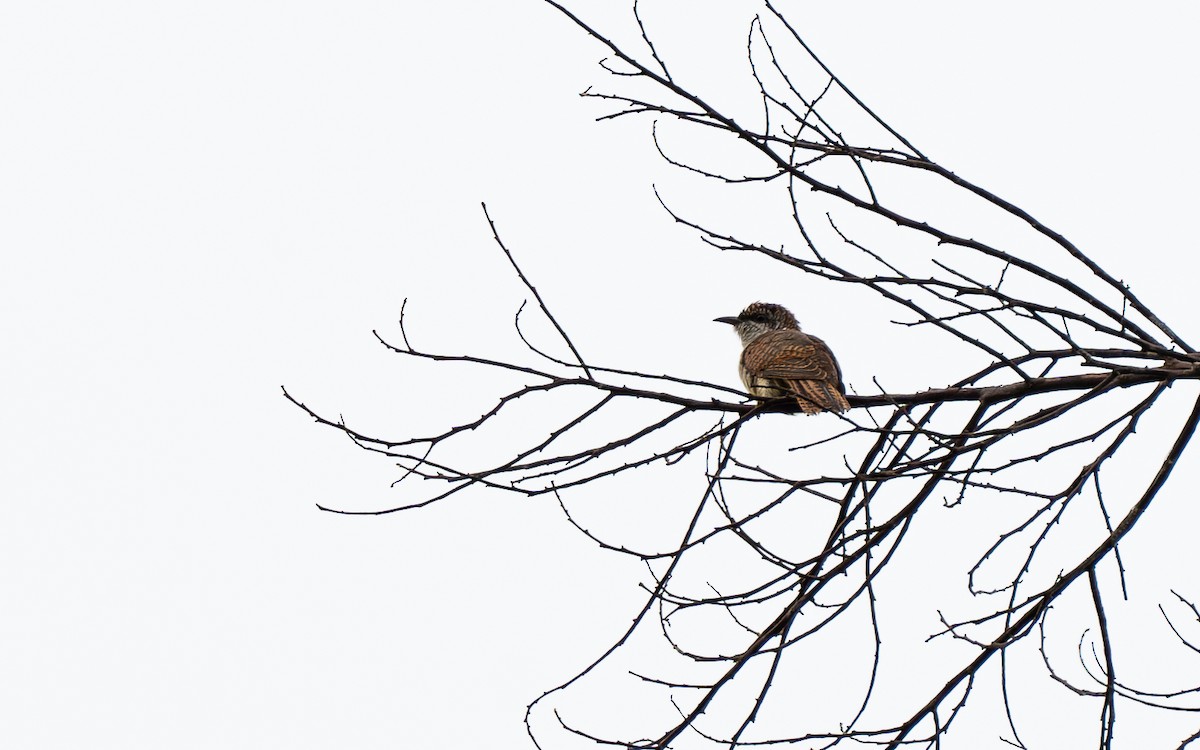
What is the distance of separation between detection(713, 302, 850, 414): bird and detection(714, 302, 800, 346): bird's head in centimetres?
Answer: 1

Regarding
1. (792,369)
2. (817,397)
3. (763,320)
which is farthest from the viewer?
(763,320)

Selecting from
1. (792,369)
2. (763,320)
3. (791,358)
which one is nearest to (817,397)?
(792,369)

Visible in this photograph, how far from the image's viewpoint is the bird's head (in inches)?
417

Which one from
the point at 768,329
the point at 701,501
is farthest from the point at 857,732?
the point at 768,329

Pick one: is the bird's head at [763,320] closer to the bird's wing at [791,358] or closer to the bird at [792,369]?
the bird at [792,369]

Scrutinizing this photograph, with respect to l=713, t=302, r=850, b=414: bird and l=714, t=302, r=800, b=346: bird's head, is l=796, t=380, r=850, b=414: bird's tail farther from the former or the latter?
l=714, t=302, r=800, b=346: bird's head

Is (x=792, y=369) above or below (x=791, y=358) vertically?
below

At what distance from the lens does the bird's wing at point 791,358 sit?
7973mm

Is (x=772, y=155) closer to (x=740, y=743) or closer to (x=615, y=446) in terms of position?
(x=615, y=446)

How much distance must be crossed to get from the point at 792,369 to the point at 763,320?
8.77 ft

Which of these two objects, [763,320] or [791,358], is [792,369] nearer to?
[791,358]

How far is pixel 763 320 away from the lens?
35.0 ft

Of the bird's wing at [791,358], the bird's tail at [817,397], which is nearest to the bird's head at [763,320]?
the bird's wing at [791,358]

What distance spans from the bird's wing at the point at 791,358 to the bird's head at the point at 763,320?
→ 1.00 m
